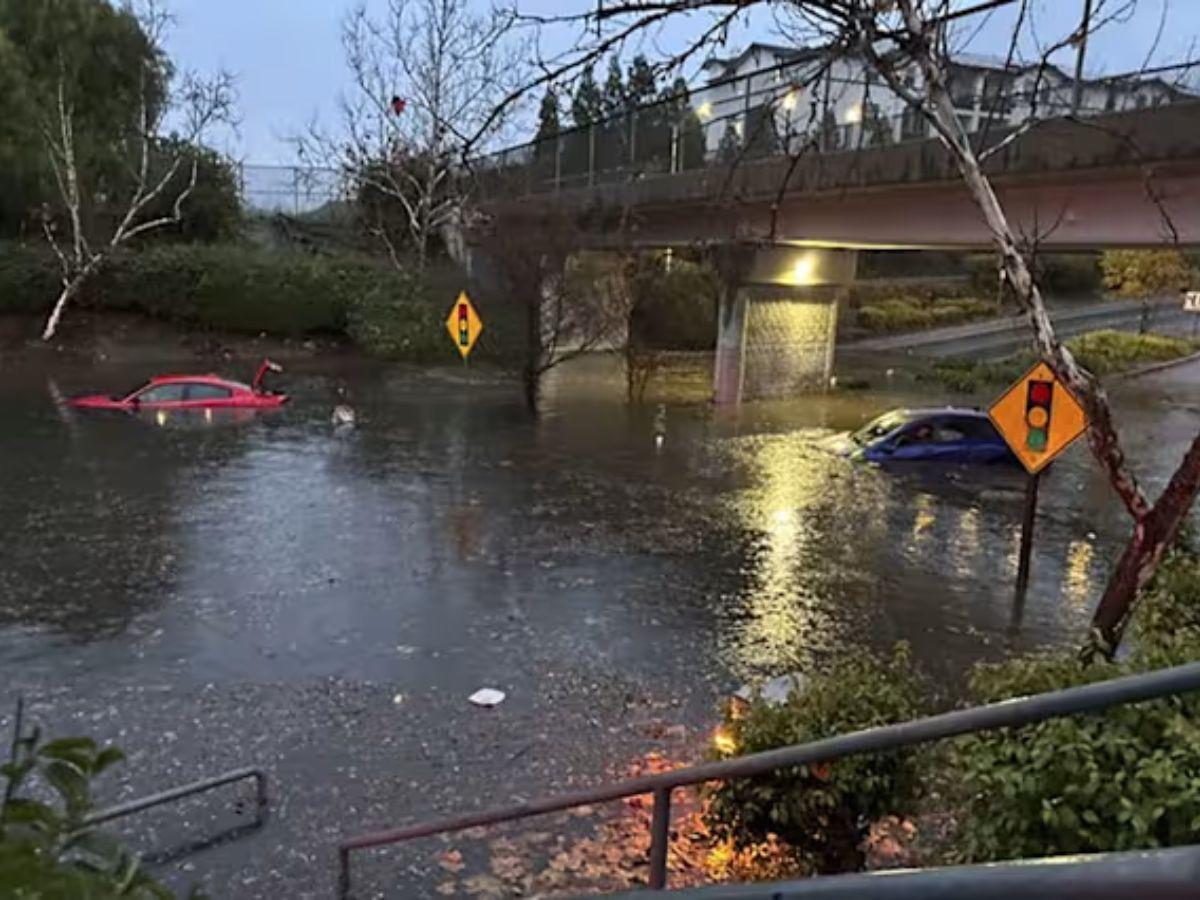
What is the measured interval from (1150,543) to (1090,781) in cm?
513

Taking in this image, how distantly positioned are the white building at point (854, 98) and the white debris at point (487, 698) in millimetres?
5855

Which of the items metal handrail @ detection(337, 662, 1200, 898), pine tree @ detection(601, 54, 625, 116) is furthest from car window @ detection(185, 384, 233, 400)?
metal handrail @ detection(337, 662, 1200, 898)

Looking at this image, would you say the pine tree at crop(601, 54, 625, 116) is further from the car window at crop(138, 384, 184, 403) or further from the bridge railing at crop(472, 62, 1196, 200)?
the car window at crop(138, 384, 184, 403)

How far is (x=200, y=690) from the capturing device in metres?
9.99

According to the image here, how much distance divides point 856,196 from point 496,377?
15.2 metres

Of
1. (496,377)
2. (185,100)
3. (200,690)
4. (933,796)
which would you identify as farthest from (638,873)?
(185,100)

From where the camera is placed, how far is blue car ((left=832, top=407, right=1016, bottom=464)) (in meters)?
21.5

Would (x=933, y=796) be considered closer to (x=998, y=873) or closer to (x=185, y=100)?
(x=998, y=873)

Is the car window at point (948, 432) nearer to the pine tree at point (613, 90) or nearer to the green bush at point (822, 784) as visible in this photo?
the pine tree at point (613, 90)

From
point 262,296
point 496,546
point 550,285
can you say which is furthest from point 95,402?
point 496,546

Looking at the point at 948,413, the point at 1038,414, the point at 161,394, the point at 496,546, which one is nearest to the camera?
the point at 1038,414

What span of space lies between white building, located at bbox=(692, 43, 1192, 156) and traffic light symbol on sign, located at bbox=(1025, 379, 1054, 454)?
11.1 feet

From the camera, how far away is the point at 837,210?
2412 centimetres

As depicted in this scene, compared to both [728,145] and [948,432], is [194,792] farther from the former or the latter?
[728,145]
